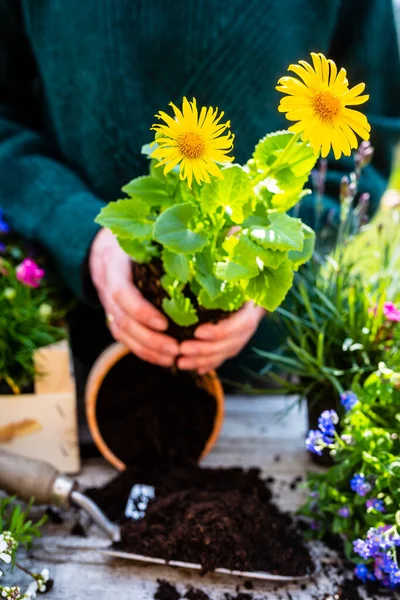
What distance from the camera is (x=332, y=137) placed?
50 cm

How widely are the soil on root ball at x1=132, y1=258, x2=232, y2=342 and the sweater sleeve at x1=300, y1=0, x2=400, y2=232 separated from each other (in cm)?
34

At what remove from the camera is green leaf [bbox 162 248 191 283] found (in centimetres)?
65

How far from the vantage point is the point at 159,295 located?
816 mm

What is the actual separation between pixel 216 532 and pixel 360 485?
0.54ft

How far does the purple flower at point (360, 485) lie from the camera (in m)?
0.71

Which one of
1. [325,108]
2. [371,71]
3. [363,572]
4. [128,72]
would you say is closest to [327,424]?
[363,572]

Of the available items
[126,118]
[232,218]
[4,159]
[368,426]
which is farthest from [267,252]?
[4,159]

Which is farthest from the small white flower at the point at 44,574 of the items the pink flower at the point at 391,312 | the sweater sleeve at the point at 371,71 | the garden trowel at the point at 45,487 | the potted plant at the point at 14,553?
the sweater sleeve at the point at 371,71

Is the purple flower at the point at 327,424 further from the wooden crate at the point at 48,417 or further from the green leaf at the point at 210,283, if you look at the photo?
the wooden crate at the point at 48,417

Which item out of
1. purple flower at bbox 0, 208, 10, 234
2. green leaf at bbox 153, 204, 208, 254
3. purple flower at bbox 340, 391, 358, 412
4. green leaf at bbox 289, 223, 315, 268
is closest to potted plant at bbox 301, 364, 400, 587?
purple flower at bbox 340, 391, 358, 412

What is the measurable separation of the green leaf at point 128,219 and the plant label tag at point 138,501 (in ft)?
1.12

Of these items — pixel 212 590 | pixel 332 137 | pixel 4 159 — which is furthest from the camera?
pixel 4 159

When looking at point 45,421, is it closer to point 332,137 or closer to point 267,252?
point 267,252

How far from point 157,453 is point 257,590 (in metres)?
0.25
